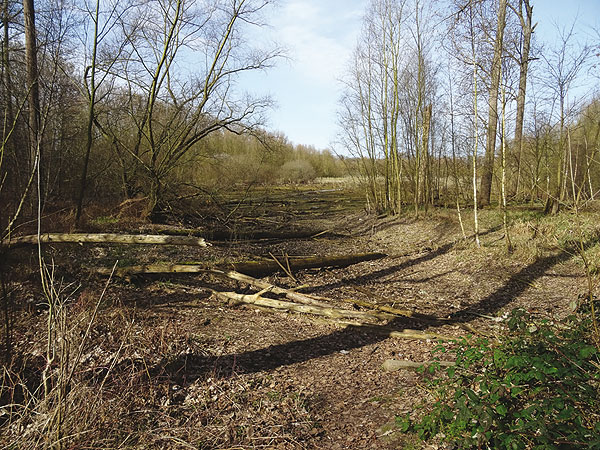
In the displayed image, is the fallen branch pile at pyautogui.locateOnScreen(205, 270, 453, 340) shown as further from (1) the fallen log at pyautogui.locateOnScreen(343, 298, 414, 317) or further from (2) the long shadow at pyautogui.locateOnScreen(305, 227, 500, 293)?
(2) the long shadow at pyautogui.locateOnScreen(305, 227, 500, 293)

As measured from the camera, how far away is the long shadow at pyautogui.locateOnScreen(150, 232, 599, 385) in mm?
4047

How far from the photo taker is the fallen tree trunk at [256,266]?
678 cm

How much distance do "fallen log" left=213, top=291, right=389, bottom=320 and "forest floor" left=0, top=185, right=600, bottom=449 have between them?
12 centimetres

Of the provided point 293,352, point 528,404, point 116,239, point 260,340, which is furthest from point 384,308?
point 116,239

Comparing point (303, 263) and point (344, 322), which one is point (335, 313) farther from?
point (303, 263)

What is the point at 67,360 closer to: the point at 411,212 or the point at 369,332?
the point at 369,332

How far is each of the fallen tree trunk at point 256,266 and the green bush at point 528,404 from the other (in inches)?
193

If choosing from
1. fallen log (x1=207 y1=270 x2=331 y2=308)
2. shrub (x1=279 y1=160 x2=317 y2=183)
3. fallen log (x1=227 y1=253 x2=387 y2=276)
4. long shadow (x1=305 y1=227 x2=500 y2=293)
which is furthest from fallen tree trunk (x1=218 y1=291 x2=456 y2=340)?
shrub (x1=279 y1=160 x2=317 y2=183)

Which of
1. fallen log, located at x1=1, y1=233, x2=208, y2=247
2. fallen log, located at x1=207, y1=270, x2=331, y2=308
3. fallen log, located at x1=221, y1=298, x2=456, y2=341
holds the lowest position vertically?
fallen log, located at x1=221, y1=298, x2=456, y2=341

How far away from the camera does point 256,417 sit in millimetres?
3412

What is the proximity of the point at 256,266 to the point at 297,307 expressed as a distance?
2178mm

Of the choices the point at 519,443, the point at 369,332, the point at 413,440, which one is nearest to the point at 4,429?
the point at 413,440

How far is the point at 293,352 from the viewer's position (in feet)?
15.6

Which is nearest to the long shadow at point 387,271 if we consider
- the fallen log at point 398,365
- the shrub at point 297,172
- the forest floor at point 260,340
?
the forest floor at point 260,340
